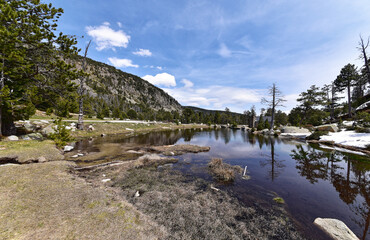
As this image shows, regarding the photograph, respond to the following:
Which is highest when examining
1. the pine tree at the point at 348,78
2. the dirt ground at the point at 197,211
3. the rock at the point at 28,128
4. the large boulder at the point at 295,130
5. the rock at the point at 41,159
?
the pine tree at the point at 348,78

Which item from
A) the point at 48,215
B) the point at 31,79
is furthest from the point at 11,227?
the point at 31,79

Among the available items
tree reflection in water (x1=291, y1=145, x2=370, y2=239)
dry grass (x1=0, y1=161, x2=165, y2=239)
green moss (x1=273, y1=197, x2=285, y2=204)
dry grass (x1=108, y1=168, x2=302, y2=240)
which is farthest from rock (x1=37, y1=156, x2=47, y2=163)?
tree reflection in water (x1=291, y1=145, x2=370, y2=239)

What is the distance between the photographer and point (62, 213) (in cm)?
493

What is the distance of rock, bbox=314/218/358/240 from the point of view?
16.5 ft

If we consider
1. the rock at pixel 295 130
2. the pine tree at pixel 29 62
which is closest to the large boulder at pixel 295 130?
the rock at pixel 295 130

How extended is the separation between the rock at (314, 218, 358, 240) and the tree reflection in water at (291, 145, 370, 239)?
0.76 metres

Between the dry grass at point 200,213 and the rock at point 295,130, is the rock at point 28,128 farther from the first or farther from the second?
the rock at point 295,130

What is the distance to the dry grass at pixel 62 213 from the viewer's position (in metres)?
4.08

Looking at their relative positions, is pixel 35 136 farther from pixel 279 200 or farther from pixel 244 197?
pixel 279 200

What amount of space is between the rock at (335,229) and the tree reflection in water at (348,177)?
2.49 feet

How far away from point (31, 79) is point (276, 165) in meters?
27.5

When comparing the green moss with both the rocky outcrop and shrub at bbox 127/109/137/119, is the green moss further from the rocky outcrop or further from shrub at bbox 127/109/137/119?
shrub at bbox 127/109/137/119

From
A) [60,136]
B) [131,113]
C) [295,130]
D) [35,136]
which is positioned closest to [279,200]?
[60,136]

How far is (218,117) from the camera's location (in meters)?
113
